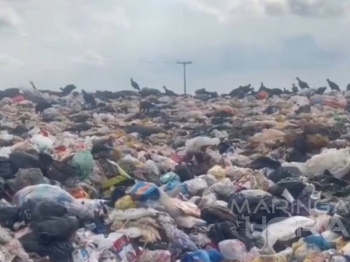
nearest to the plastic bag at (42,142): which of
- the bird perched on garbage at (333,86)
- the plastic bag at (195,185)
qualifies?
the plastic bag at (195,185)

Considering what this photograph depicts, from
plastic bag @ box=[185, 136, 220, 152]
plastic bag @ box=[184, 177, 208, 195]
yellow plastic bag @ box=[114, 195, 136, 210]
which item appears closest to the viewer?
yellow plastic bag @ box=[114, 195, 136, 210]

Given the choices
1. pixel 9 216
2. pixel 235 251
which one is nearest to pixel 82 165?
pixel 9 216

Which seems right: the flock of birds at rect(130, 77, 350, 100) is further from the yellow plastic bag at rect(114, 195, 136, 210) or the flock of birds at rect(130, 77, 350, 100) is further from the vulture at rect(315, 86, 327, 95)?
the yellow plastic bag at rect(114, 195, 136, 210)

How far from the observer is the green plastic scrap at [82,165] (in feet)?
21.5

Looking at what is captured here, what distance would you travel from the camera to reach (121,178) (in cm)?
666

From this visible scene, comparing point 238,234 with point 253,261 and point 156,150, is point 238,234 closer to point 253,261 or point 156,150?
point 253,261

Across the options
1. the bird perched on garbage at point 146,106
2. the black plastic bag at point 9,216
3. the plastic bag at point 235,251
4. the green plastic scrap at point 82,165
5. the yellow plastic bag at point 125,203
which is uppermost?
the green plastic scrap at point 82,165

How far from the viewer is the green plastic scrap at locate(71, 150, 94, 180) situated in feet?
21.5

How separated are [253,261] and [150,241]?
747 mm

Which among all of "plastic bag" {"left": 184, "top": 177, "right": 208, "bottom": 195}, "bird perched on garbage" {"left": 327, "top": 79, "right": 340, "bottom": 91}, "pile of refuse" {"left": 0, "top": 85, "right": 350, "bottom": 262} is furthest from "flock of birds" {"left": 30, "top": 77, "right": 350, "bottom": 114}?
"plastic bag" {"left": 184, "top": 177, "right": 208, "bottom": 195}

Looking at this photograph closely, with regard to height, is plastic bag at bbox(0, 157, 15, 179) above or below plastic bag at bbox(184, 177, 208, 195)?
above

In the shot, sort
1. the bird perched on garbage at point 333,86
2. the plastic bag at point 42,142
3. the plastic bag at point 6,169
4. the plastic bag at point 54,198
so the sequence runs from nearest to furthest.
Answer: the plastic bag at point 54,198 → the plastic bag at point 6,169 → the plastic bag at point 42,142 → the bird perched on garbage at point 333,86

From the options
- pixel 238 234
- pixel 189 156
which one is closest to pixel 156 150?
pixel 189 156

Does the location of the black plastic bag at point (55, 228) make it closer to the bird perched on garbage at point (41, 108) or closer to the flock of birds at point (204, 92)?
the bird perched on garbage at point (41, 108)
